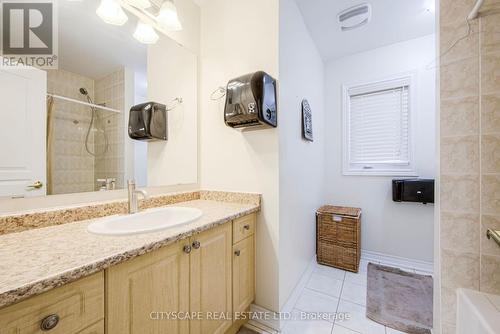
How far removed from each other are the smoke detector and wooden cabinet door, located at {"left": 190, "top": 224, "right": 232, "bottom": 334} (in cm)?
216

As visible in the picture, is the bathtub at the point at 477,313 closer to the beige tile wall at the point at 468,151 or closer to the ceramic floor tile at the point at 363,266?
the beige tile wall at the point at 468,151

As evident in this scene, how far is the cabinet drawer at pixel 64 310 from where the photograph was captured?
0.48 metres

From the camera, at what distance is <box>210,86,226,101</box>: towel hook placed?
1.59m

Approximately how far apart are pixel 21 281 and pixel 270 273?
49.5 inches

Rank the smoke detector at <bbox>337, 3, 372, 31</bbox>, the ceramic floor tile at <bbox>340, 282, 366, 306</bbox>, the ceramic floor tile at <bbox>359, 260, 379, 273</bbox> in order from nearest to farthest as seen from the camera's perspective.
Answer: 1. the ceramic floor tile at <bbox>340, 282, 366, 306</bbox>
2. the smoke detector at <bbox>337, 3, 372, 31</bbox>
3. the ceramic floor tile at <bbox>359, 260, 379, 273</bbox>

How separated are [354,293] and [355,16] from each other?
2538 mm

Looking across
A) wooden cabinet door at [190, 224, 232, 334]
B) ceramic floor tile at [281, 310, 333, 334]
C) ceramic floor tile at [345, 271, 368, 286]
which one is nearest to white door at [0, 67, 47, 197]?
wooden cabinet door at [190, 224, 232, 334]

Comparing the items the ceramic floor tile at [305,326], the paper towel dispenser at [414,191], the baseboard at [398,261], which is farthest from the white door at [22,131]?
the baseboard at [398,261]

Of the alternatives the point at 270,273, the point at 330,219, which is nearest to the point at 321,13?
the point at 330,219

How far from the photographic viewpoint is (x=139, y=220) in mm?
1185

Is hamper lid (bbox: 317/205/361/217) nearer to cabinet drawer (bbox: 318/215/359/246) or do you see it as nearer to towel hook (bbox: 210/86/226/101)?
cabinet drawer (bbox: 318/215/359/246)

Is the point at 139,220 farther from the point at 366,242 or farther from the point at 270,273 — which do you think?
the point at 366,242

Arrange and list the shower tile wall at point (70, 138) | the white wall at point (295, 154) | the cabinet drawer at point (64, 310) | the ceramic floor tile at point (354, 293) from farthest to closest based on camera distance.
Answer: the ceramic floor tile at point (354, 293) < the white wall at point (295, 154) < the shower tile wall at point (70, 138) < the cabinet drawer at point (64, 310)

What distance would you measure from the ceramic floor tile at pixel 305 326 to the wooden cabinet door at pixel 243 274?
0.32m
